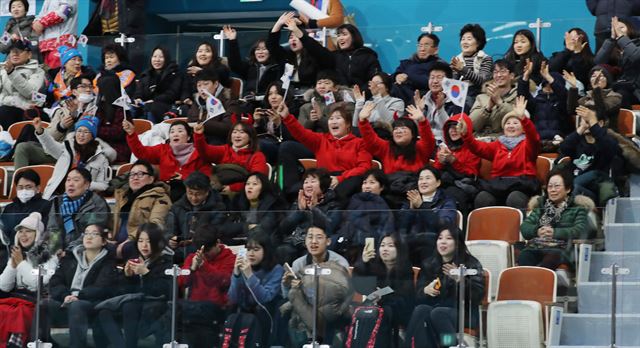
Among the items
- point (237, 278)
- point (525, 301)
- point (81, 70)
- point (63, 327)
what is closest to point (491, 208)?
point (525, 301)

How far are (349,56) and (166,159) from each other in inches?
94.0

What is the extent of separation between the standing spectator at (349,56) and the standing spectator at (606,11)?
199cm

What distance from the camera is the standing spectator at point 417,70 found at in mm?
16047

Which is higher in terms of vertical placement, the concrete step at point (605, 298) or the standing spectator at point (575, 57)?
the standing spectator at point (575, 57)

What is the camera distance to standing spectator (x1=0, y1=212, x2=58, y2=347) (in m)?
12.5

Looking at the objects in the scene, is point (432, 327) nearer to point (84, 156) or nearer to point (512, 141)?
point (512, 141)

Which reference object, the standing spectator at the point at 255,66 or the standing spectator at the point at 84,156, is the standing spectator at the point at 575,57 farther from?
the standing spectator at the point at 84,156

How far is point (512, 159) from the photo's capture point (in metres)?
14.3

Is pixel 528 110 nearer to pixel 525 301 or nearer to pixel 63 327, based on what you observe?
pixel 525 301

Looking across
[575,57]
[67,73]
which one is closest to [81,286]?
[575,57]

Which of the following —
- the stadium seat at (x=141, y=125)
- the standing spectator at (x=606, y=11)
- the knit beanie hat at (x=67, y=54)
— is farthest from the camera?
the knit beanie hat at (x=67, y=54)

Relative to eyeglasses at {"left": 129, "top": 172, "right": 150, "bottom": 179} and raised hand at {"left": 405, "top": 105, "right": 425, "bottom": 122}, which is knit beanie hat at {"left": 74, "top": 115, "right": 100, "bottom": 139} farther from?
raised hand at {"left": 405, "top": 105, "right": 425, "bottom": 122}

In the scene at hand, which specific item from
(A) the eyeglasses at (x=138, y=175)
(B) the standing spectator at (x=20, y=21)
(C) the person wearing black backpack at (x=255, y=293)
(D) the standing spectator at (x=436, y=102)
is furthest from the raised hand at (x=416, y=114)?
(B) the standing spectator at (x=20, y=21)

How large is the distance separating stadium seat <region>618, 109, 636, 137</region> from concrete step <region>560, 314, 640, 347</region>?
324cm
